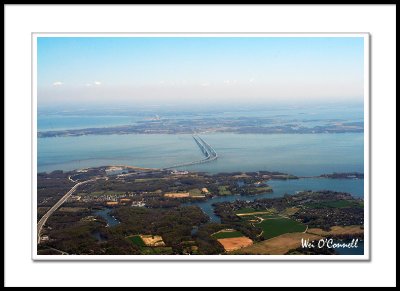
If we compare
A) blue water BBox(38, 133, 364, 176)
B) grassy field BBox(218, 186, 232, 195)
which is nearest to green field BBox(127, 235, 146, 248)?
blue water BBox(38, 133, 364, 176)

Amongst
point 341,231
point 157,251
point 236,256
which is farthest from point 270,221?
point 157,251

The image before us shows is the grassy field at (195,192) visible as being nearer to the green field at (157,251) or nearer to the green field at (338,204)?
the green field at (157,251)

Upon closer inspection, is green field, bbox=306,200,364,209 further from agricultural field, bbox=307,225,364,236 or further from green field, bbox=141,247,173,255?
green field, bbox=141,247,173,255

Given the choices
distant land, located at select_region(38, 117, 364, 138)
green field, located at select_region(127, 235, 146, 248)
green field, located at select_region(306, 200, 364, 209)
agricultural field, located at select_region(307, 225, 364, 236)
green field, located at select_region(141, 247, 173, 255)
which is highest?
distant land, located at select_region(38, 117, 364, 138)

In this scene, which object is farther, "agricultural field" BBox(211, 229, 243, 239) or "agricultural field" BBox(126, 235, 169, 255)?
"agricultural field" BBox(211, 229, 243, 239)

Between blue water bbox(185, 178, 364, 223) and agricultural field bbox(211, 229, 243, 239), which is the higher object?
blue water bbox(185, 178, 364, 223)

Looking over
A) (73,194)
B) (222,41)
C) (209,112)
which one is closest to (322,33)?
(222,41)
